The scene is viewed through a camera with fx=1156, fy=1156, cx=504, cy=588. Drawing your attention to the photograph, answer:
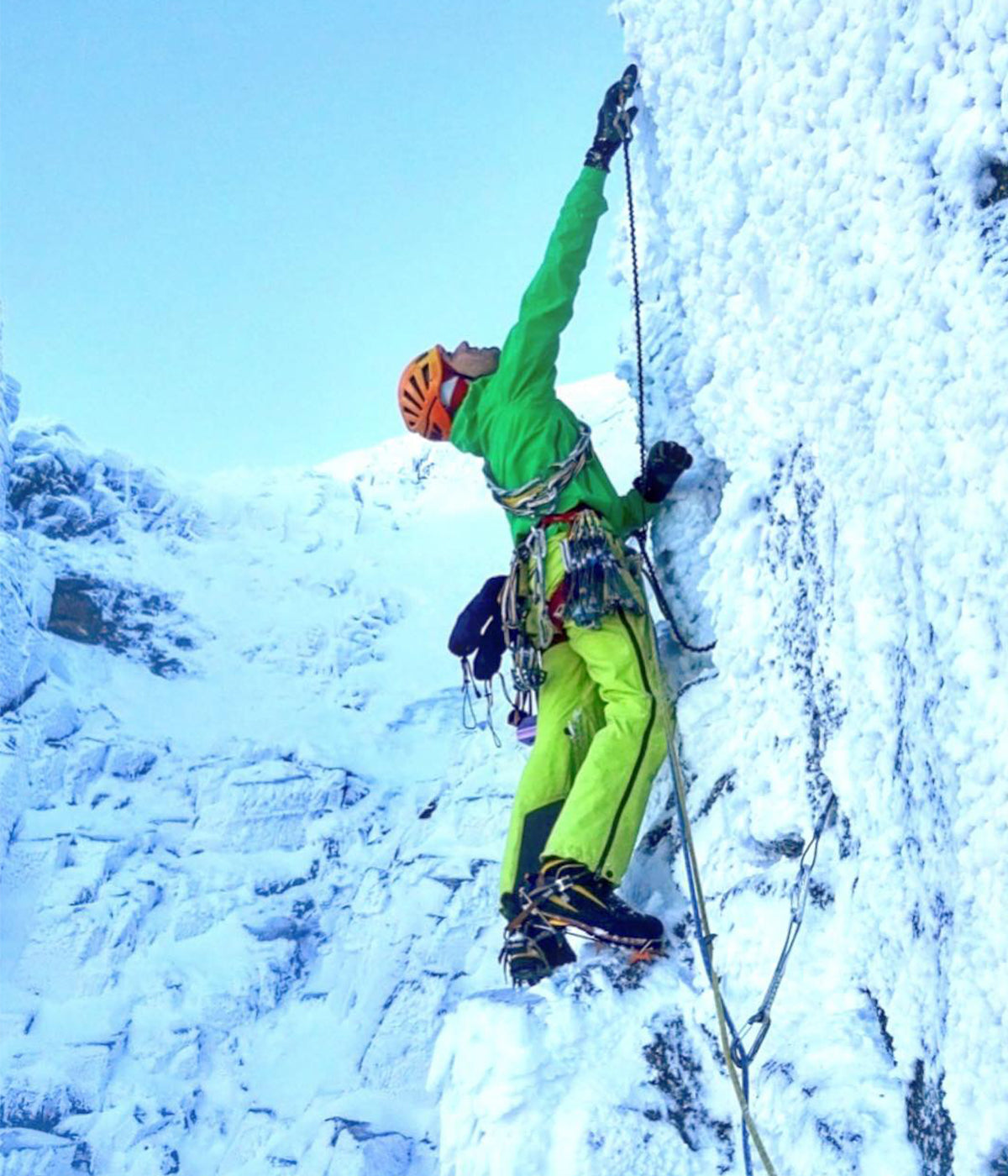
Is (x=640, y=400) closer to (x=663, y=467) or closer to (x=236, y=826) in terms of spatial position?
(x=663, y=467)

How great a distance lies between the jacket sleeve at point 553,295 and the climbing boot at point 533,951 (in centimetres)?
147

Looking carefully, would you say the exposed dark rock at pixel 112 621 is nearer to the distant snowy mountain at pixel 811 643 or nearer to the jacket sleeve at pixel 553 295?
the distant snowy mountain at pixel 811 643

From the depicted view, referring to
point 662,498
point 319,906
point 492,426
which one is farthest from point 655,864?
point 319,906

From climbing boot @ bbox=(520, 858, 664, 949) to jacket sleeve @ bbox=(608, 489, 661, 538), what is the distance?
103 centimetres

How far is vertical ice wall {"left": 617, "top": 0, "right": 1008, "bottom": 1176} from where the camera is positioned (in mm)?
1624

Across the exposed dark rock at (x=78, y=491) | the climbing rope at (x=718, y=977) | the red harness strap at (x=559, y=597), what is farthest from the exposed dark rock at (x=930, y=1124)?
the exposed dark rock at (x=78, y=491)

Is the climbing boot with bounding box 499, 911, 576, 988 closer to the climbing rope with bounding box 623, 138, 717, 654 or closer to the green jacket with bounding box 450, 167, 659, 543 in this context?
the climbing rope with bounding box 623, 138, 717, 654

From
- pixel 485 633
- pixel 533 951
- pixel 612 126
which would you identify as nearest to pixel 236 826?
pixel 485 633

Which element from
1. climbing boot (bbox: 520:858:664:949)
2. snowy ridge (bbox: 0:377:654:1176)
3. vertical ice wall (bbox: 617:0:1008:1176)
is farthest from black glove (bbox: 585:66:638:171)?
snowy ridge (bbox: 0:377:654:1176)

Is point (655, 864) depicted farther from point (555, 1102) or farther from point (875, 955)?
point (875, 955)

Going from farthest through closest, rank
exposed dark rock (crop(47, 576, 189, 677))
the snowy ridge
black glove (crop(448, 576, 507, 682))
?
exposed dark rock (crop(47, 576, 189, 677)), the snowy ridge, black glove (crop(448, 576, 507, 682))

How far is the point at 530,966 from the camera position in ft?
9.34

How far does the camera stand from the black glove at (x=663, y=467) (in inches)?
129

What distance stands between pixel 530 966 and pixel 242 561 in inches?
454
